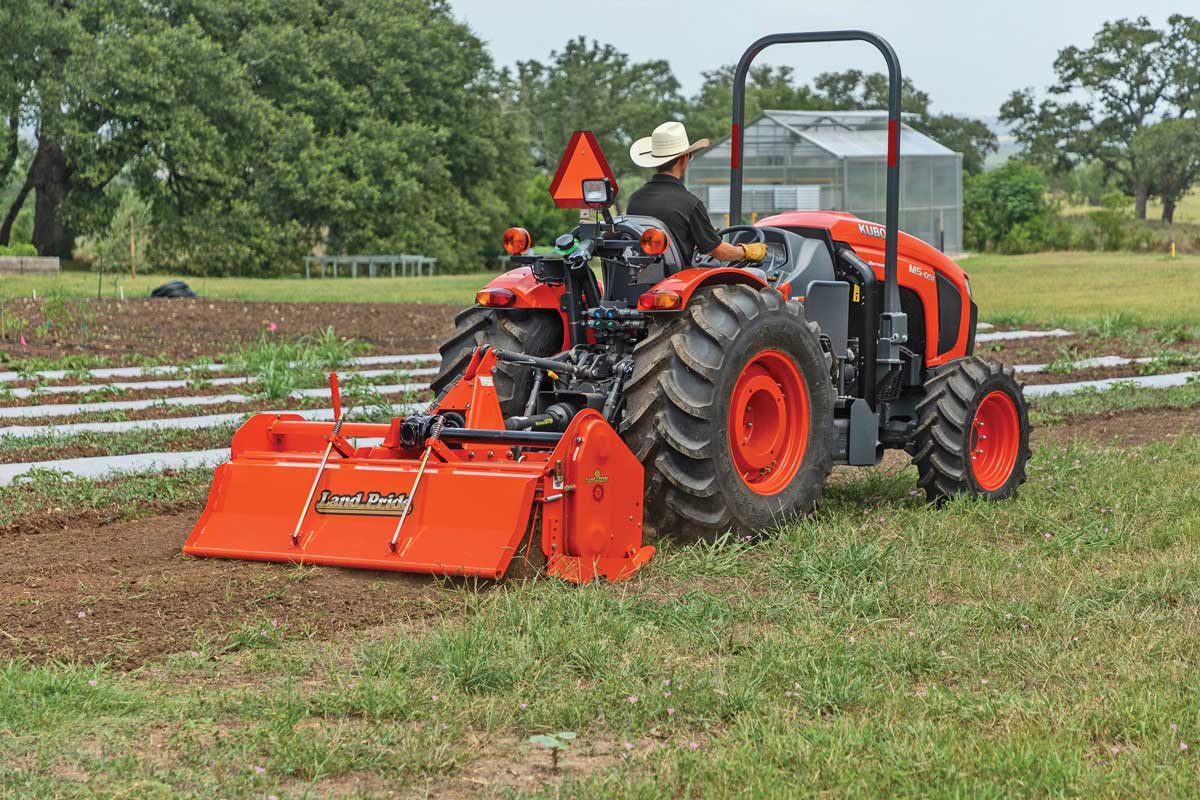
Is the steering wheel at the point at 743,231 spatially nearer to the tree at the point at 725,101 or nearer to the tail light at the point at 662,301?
the tail light at the point at 662,301

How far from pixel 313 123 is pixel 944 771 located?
121 feet

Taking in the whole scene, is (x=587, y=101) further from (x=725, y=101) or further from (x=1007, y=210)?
(x=1007, y=210)

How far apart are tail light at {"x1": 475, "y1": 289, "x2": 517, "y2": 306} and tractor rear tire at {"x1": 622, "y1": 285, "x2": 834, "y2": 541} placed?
0.82 m

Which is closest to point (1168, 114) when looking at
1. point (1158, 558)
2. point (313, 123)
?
point (313, 123)

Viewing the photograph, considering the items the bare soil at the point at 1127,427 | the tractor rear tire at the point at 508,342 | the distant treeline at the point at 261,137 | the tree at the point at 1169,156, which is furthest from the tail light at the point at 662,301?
the tree at the point at 1169,156

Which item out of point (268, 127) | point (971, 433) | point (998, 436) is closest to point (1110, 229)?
point (268, 127)

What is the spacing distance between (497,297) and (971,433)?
2.38 metres

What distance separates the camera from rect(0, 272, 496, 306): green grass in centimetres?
2183

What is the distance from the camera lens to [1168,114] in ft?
185

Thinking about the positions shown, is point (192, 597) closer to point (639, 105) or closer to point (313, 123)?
point (313, 123)

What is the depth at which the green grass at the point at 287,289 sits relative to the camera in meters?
21.8

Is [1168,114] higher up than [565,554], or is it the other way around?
[1168,114]

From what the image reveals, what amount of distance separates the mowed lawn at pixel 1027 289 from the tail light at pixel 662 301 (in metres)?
12.3

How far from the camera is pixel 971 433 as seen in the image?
7.14 metres
